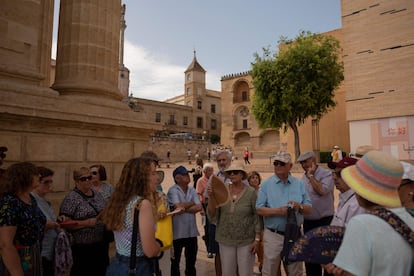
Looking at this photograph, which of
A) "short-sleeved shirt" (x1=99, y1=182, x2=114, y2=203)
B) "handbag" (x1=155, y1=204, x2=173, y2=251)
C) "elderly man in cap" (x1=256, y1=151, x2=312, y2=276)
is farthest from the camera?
"short-sleeved shirt" (x1=99, y1=182, x2=114, y2=203)

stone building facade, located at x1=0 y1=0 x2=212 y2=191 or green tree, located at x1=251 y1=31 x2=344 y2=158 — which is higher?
green tree, located at x1=251 y1=31 x2=344 y2=158

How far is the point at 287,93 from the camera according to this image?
77.7ft

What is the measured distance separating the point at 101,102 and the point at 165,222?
141 inches

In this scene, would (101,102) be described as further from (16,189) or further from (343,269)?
(343,269)

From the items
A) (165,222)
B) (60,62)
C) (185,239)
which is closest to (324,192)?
(185,239)

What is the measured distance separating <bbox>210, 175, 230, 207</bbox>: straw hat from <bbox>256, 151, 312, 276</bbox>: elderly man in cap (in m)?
0.42

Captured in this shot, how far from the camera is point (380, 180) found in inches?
65.4

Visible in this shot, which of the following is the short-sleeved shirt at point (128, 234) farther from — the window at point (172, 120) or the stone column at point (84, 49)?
the window at point (172, 120)

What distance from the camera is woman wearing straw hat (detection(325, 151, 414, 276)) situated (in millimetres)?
1450

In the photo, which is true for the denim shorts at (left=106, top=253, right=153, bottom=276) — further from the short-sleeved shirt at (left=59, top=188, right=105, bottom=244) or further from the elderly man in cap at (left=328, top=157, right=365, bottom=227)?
the elderly man in cap at (left=328, top=157, right=365, bottom=227)

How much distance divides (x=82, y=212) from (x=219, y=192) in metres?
1.66

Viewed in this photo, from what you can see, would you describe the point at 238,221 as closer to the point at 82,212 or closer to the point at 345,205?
the point at 345,205

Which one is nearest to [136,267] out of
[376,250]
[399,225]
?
[376,250]

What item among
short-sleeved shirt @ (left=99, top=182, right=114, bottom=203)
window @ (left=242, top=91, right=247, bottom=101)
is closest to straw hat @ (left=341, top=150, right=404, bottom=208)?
short-sleeved shirt @ (left=99, top=182, right=114, bottom=203)
